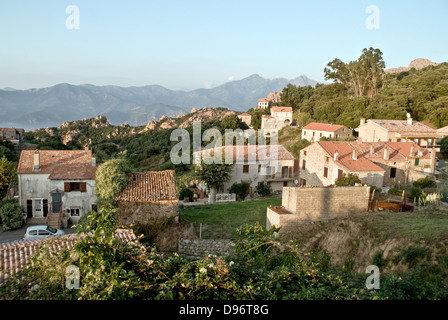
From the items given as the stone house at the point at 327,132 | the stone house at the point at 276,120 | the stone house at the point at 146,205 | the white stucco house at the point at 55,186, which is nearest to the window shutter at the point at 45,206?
the white stucco house at the point at 55,186

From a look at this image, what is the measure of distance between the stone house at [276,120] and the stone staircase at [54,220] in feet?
161

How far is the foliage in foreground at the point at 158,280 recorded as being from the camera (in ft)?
15.7

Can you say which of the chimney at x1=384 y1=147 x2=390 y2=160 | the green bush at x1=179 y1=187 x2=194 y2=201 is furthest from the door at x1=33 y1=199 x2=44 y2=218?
the chimney at x1=384 y1=147 x2=390 y2=160

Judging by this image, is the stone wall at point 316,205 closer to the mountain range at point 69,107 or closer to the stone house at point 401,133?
the stone house at point 401,133

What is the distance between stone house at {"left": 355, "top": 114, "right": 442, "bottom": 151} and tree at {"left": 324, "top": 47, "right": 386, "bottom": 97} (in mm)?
22942

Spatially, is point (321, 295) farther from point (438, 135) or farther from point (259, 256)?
point (438, 135)

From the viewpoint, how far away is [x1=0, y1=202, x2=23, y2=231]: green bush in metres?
20.1

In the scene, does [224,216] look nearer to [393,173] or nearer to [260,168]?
[260,168]

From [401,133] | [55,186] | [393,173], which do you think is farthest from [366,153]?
[55,186]

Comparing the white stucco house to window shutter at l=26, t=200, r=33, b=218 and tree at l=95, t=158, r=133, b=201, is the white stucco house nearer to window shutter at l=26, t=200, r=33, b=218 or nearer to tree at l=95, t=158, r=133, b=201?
window shutter at l=26, t=200, r=33, b=218

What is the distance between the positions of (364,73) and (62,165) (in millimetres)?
56620

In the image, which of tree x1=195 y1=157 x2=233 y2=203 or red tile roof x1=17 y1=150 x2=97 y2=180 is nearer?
red tile roof x1=17 y1=150 x2=97 y2=180
